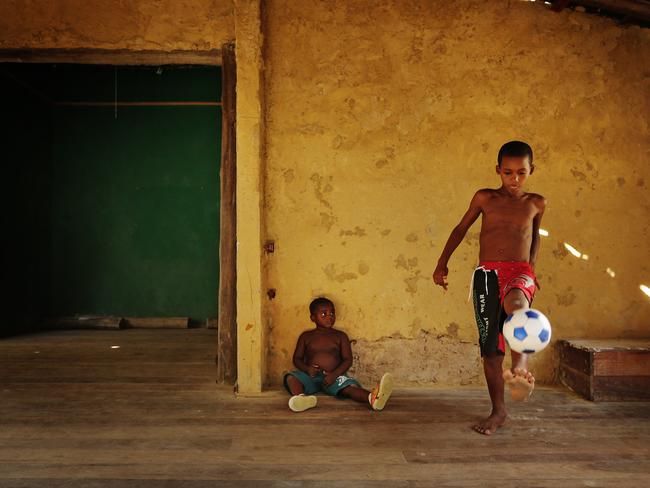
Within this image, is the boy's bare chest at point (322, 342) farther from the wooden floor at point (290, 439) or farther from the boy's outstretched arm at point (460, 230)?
the boy's outstretched arm at point (460, 230)

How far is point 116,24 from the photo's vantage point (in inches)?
156

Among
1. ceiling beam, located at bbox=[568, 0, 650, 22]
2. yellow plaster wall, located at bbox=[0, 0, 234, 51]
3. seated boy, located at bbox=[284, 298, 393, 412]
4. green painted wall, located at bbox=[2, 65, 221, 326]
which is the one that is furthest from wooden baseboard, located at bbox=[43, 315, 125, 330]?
ceiling beam, located at bbox=[568, 0, 650, 22]

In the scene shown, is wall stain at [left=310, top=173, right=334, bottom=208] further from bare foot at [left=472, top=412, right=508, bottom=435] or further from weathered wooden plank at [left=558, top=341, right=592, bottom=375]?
weathered wooden plank at [left=558, top=341, right=592, bottom=375]

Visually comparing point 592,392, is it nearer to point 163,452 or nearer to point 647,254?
point 647,254

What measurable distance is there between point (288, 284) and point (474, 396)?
1587 millimetres

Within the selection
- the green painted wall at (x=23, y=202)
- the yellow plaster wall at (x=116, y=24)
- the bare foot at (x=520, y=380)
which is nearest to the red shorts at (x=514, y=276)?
the bare foot at (x=520, y=380)

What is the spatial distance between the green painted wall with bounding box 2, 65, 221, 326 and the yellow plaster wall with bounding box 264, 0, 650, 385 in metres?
4.07

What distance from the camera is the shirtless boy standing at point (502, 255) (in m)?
2.92

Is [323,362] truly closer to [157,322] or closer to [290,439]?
[290,439]

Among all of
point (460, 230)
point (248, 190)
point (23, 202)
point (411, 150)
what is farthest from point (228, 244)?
point (23, 202)

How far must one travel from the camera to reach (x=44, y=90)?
7555 mm

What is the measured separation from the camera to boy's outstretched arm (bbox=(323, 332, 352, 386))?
3668 mm

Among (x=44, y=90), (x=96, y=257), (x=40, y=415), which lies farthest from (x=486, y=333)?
(x=44, y=90)

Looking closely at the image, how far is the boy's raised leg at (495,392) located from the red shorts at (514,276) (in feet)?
1.34
